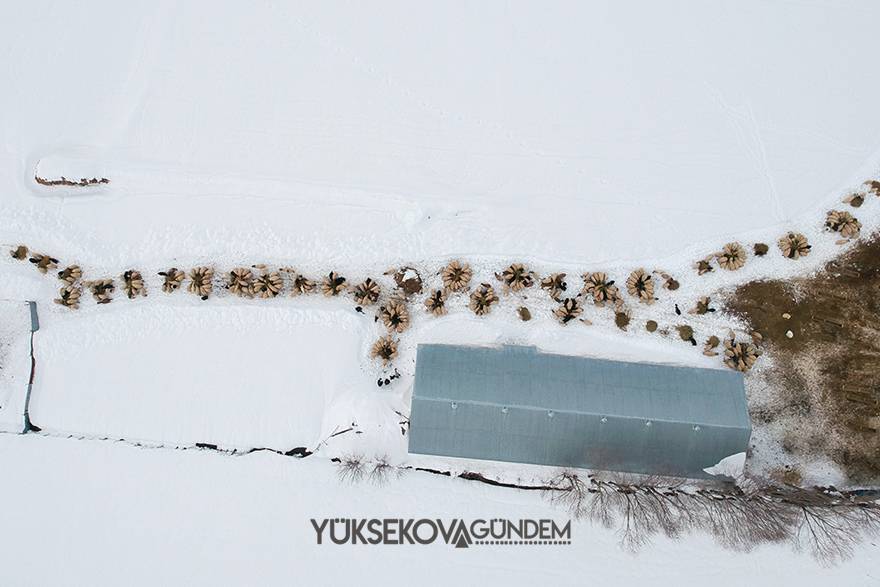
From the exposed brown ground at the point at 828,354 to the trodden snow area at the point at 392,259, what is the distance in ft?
0.35

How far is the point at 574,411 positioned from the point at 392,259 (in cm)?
706

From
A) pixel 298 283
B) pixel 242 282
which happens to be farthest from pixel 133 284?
pixel 298 283

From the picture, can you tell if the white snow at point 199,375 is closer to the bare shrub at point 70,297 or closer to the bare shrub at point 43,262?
the bare shrub at point 70,297

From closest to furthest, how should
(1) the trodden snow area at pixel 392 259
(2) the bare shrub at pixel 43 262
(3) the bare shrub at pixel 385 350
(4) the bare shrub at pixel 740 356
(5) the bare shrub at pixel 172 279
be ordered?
1. (1) the trodden snow area at pixel 392 259
2. (4) the bare shrub at pixel 740 356
3. (3) the bare shrub at pixel 385 350
4. (5) the bare shrub at pixel 172 279
5. (2) the bare shrub at pixel 43 262

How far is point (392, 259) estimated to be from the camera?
18.3 m

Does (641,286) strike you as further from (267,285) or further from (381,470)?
(267,285)

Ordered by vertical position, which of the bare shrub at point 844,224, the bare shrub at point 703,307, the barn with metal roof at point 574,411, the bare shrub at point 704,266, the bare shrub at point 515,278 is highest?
the bare shrub at point 844,224

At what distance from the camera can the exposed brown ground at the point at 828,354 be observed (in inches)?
682

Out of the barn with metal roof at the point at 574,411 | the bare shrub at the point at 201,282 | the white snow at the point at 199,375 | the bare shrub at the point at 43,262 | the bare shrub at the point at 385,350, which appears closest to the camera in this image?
the barn with metal roof at the point at 574,411

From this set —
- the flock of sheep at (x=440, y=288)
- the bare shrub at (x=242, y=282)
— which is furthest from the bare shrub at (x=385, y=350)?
the bare shrub at (x=242, y=282)

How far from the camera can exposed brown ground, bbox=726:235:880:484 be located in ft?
56.8

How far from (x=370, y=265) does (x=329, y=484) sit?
664cm

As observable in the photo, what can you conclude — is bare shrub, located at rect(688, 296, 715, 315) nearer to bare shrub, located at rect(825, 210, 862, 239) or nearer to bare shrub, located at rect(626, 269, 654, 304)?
bare shrub, located at rect(626, 269, 654, 304)

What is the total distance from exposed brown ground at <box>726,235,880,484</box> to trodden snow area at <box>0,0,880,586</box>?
0.35ft
